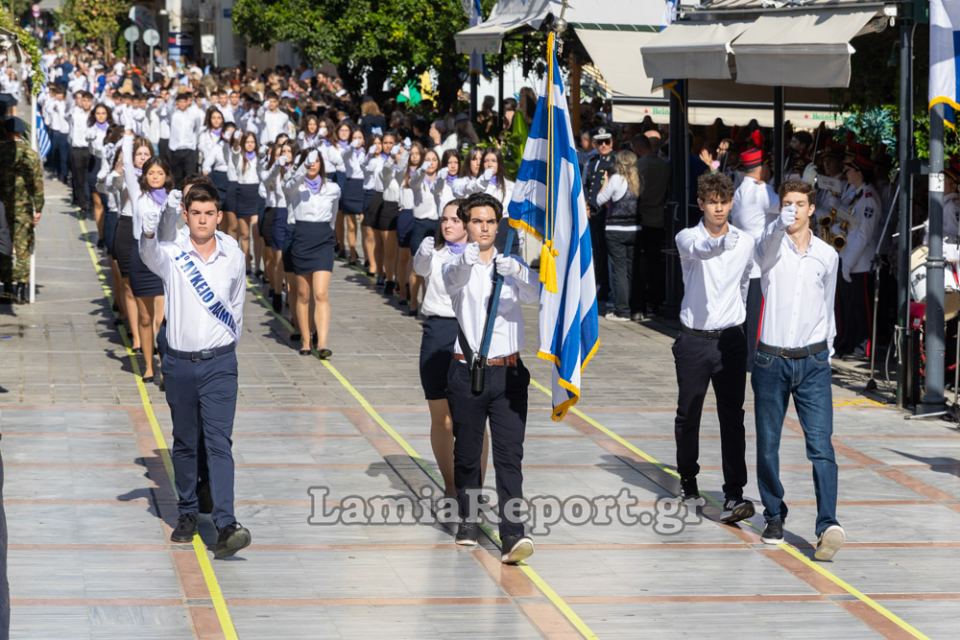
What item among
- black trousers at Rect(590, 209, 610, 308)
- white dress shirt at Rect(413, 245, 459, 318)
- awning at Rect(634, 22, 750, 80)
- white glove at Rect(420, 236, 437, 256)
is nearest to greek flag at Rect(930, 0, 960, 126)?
awning at Rect(634, 22, 750, 80)

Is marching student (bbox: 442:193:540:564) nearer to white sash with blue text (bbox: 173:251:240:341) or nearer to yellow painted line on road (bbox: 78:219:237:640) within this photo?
white sash with blue text (bbox: 173:251:240:341)

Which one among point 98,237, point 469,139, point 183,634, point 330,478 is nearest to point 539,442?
point 330,478

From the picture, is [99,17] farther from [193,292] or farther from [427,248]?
[193,292]

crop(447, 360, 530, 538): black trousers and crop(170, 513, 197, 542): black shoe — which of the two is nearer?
crop(447, 360, 530, 538): black trousers

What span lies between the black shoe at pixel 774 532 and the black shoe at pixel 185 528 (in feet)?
10.4

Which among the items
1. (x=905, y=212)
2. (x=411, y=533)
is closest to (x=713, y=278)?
(x=411, y=533)

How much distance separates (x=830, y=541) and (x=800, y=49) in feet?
21.1

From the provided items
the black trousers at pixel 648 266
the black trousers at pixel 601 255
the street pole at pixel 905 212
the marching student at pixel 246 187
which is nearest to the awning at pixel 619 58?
the black trousers at pixel 601 255

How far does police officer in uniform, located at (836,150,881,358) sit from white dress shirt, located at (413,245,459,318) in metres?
6.49

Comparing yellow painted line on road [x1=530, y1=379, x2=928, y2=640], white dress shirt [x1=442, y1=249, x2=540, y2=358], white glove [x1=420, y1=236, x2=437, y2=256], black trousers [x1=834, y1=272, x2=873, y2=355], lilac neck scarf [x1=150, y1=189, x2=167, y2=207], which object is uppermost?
lilac neck scarf [x1=150, y1=189, x2=167, y2=207]

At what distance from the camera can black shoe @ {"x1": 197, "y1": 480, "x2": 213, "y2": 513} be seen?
33.2 ft

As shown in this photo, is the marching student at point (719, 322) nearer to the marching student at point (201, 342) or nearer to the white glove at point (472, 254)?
the white glove at point (472, 254)

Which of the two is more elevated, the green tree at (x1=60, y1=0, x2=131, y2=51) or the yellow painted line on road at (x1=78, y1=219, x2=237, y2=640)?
the green tree at (x1=60, y1=0, x2=131, y2=51)

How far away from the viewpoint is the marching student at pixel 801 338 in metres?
9.62
